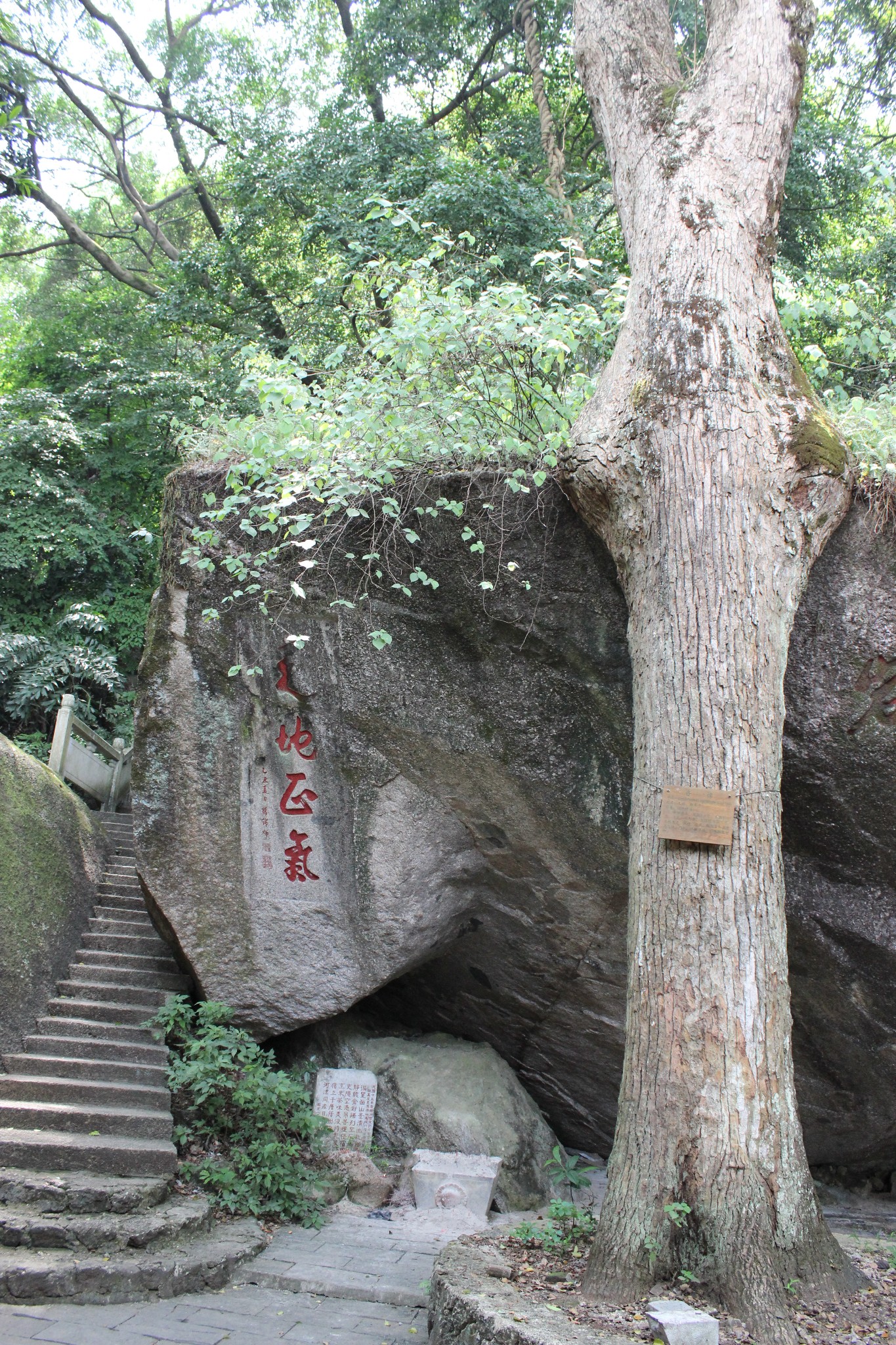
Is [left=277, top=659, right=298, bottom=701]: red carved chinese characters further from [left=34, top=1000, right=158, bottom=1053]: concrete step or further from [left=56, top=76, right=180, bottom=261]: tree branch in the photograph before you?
[left=56, top=76, right=180, bottom=261]: tree branch

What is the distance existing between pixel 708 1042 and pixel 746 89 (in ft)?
14.5

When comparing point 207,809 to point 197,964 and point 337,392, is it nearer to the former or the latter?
point 197,964

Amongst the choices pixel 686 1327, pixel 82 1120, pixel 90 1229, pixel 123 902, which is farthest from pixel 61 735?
pixel 686 1327

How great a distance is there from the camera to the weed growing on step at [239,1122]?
199 inches

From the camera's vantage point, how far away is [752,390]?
3.91 meters

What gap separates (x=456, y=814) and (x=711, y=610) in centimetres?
240

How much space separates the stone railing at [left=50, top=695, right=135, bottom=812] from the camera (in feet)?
33.0

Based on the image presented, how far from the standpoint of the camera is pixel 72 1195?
4.48 metres

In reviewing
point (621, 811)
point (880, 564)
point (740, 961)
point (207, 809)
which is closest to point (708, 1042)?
point (740, 961)

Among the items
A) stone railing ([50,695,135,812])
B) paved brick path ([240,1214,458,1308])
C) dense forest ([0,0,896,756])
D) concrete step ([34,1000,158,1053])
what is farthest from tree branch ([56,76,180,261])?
paved brick path ([240,1214,458,1308])

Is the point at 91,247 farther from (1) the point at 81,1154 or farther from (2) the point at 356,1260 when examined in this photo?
(2) the point at 356,1260

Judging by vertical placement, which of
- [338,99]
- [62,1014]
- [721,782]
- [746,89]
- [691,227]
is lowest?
[62,1014]

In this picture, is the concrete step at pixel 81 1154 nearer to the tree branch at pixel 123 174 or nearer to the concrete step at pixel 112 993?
the concrete step at pixel 112 993

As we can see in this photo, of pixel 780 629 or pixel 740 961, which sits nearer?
pixel 740 961
